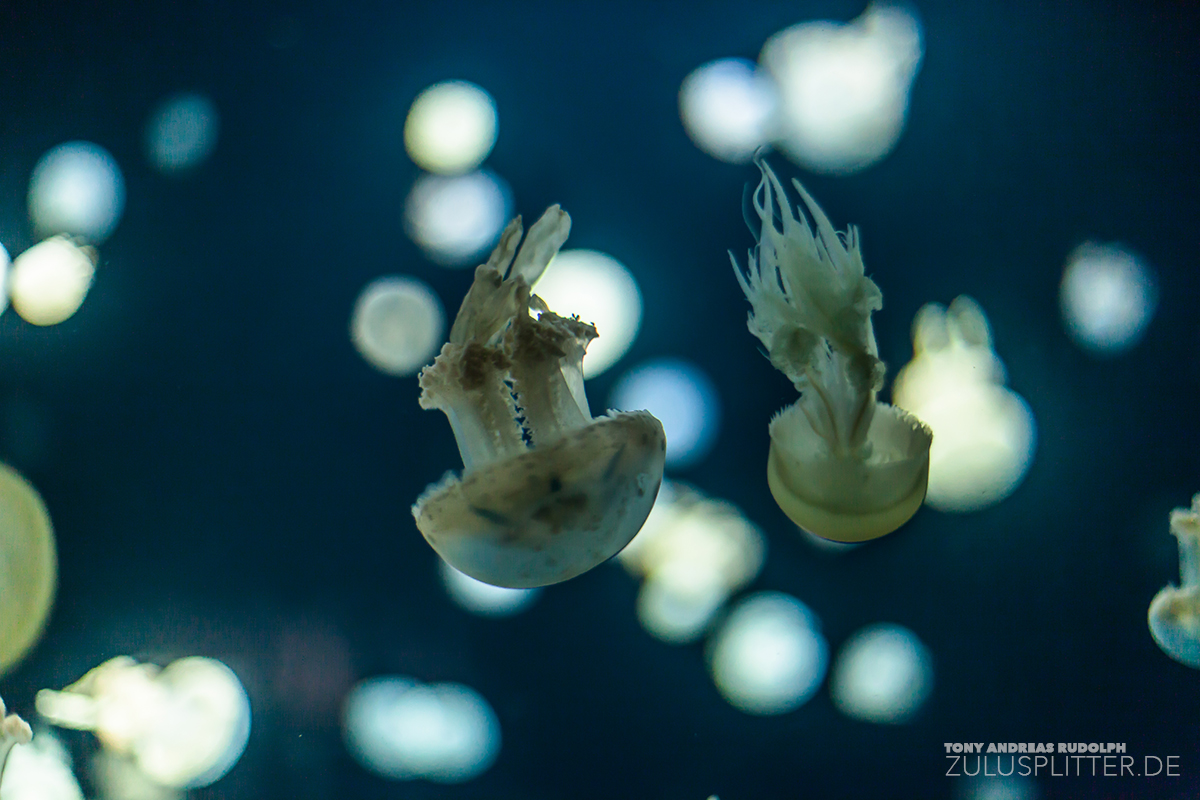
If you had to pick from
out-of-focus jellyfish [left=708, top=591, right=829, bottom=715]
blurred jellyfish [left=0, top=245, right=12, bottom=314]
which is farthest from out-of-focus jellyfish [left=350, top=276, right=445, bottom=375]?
out-of-focus jellyfish [left=708, top=591, right=829, bottom=715]

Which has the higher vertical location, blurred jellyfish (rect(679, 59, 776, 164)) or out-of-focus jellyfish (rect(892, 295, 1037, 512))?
blurred jellyfish (rect(679, 59, 776, 164))

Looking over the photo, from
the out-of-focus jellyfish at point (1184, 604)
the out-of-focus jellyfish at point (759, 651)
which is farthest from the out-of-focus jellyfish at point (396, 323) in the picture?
the out-of-focus jellyfish at point (1184, 604)

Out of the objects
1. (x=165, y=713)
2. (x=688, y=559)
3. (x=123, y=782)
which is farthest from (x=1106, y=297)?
(x=123, y=782)

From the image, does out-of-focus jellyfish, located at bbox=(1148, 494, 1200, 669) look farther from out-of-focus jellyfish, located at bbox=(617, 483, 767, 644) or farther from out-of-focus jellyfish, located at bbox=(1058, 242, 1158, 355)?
out-of-focus jellyfish, located at bbox=(617, 483, 767, 644)

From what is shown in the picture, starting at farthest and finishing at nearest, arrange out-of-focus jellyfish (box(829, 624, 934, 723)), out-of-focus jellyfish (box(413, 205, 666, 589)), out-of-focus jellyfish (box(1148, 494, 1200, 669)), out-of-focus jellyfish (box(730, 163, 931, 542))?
out-of-focus jellyfish (box(829, 624, 934, 723))
out-of-focus jellyfish (box(1148, 494, 1200, 669))
out-of-focus jellyfish (box(730, 163, 931, 542))
out-of-focus jellyfish (box(413, 205, 666, 589))

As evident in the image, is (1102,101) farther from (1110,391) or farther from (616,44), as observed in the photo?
(616,44)

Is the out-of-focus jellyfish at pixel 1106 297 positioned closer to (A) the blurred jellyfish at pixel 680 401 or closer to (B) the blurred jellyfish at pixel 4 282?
(A) the blurred jellyfish at pixel 680 401
